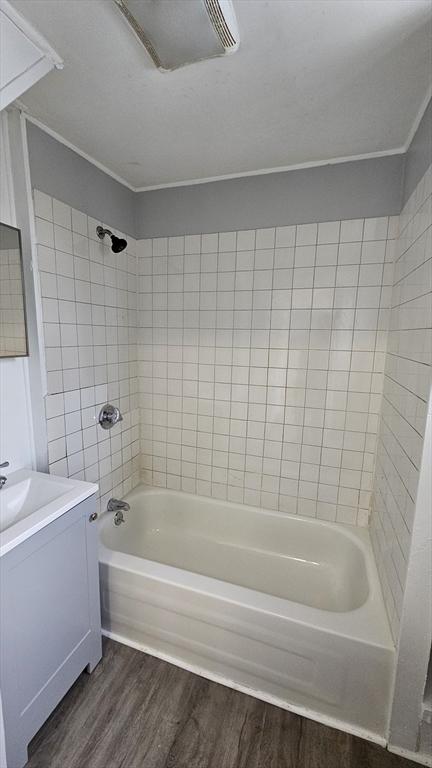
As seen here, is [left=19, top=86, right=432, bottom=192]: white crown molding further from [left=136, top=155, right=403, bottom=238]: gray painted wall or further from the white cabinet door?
the white cabinet door

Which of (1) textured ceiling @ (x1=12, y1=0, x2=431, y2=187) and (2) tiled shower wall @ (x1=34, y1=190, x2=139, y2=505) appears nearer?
(1) textured ceiling @ (x1=12, y1=0, x2=431, y2=187)

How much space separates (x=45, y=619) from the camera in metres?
1.11

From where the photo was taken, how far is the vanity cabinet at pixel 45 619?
0.97 metres

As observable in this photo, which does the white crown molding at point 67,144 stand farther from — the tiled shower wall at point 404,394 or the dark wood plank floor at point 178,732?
the dark wood plank floor at point 178,732

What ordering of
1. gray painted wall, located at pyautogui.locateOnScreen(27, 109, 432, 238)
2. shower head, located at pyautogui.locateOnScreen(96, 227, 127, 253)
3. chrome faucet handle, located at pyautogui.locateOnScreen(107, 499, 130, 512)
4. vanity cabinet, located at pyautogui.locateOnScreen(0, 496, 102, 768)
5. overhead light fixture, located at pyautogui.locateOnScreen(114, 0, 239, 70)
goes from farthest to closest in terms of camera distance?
1. chrome faucet handle, located at pyautogui.locateOnScreen(107, 499, 130, 512)
2. shower head, located at pyautogui.locateOnScreen(96, 227, 127, 253)
3. gray painted wall, located at pyautogui.locateOnScreen(27, 109, 432, 238)
4. vanity cabinet, located at pyautogui.locateOnScreen(0, 496, 102, 768)
5. overhead light fixture, located at pyautogui.locateOnScreen(114, 0, 239, 70)

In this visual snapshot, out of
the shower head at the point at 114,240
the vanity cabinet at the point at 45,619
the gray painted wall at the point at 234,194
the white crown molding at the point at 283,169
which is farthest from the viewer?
the shower head at the point at 114,240

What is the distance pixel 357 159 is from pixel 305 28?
0.82m

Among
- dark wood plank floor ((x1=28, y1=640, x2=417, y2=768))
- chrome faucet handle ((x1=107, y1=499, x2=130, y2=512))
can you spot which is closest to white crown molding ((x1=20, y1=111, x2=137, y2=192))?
chrome faucet handle ((x1=107, y1=499, x2=130, y2=512))

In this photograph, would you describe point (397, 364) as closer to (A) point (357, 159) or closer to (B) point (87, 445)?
(A) point (357, 159)

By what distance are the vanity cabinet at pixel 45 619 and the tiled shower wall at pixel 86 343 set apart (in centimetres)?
51

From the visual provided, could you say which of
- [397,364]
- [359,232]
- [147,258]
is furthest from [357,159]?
[147,258]

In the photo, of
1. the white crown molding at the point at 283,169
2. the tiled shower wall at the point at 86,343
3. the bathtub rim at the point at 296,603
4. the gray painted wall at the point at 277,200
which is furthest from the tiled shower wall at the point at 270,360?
the bathtub rim at the point at 296,603

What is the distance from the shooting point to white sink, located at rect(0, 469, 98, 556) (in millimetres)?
1115

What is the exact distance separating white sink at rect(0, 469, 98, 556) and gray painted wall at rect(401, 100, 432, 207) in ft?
5.93
